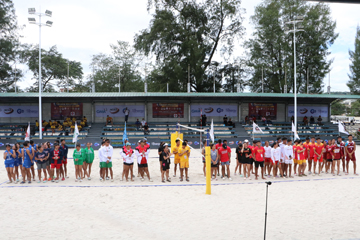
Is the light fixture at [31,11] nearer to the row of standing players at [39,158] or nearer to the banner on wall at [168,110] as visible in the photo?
the banner on wall at [168,110]

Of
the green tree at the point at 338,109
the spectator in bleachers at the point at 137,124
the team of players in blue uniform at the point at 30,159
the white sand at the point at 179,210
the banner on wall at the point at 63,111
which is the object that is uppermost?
→ the green tree at the point at 338,109

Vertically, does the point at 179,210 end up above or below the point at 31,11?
below

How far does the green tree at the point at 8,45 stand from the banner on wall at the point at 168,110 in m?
21.2

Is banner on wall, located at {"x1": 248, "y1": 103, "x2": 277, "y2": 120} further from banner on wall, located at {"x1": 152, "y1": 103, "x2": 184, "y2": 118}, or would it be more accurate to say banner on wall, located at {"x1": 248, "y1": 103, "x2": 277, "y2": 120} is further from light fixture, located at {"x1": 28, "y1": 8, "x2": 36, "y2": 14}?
light fixture, located at {"x1": 28, "y1": 8, "x2": 36, "y2": 14}

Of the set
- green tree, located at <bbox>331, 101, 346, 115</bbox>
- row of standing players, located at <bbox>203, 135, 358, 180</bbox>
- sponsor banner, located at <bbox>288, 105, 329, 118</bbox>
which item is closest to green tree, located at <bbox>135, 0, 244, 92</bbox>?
sponsor banner, located at <bbox>288, 105, 329, 118</bbox>

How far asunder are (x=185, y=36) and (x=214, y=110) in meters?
12.2

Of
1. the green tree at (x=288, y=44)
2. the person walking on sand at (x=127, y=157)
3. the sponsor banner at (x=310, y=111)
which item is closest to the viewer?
the person walking on sand at (x=127, y=157)

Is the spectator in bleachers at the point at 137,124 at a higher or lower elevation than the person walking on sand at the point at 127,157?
higher

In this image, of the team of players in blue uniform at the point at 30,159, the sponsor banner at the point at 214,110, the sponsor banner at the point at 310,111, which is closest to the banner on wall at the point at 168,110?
the sponsor banner at the point at 214,110

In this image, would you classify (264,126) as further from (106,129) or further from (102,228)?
(102,228)

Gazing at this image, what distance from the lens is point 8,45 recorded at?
38219mm

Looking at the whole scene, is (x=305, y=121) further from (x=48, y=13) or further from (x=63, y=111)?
(x=48, y=13)

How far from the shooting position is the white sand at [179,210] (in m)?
6.14

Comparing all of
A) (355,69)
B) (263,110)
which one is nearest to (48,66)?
(263,110)
